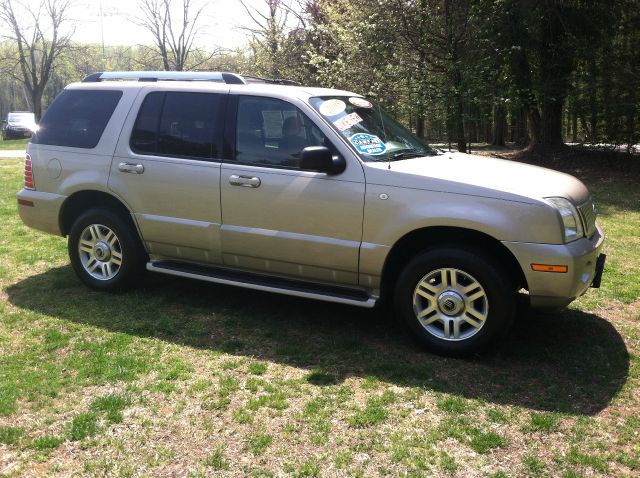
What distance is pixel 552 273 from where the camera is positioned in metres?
3.91

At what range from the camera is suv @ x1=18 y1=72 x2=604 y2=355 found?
4.05 meters

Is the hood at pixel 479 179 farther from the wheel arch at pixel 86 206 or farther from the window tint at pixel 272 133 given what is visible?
the wheel arch at pixel 86 206

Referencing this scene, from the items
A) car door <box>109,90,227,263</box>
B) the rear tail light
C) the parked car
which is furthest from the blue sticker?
the parked car

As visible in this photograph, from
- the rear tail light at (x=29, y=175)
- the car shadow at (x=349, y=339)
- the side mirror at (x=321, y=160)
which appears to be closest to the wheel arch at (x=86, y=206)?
the rear tail light at (x=29, y=175)

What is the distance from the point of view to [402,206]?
4.23 m

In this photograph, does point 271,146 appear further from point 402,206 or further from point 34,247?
point 34,247

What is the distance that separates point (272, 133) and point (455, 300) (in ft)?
6.36

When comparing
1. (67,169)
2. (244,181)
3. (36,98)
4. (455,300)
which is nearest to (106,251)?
(67,169)

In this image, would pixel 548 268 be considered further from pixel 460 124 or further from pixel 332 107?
pixel 460 124

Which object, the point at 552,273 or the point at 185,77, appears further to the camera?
the point at 185,77

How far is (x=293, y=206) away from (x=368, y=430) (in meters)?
1.85

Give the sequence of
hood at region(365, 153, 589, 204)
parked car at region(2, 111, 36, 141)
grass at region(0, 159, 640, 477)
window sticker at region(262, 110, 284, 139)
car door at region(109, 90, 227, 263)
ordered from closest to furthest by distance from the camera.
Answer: grass at region(0, 159, 640, 477) → hood at region(365, 153, 589, 204) → window sticker at region(262, 110, 284, 139) → car door at region(109, 90, 227, 263) → parked car at region(2, 111, 36, 141)

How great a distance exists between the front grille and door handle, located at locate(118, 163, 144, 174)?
3538 millimetres

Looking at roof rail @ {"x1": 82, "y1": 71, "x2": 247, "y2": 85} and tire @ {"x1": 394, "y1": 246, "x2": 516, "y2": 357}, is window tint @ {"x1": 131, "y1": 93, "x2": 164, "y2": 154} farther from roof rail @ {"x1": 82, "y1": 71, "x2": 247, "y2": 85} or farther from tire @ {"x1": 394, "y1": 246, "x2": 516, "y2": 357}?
→ tire @ {"x1": 394, "y1": 246, "x2": 516, "y2": 357}
